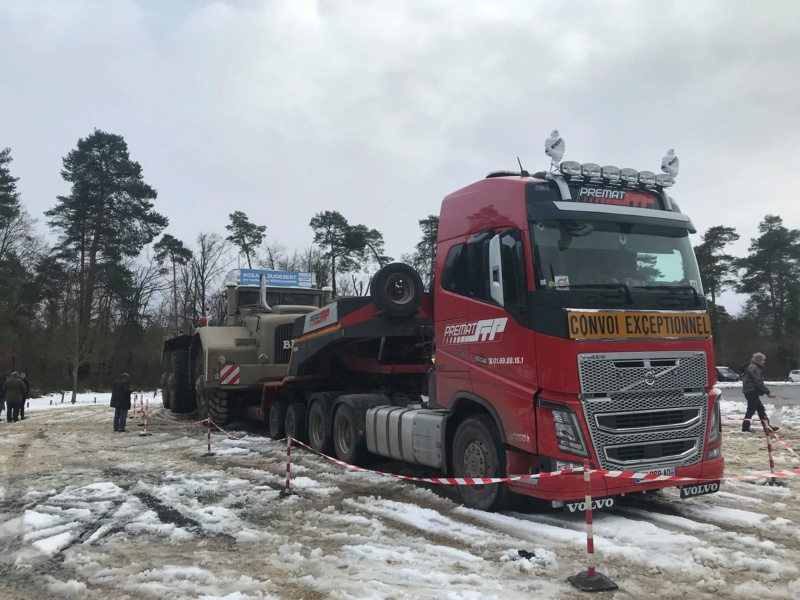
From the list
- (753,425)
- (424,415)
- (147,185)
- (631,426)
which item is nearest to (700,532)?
(631,426)

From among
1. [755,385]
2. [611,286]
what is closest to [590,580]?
[611,286]

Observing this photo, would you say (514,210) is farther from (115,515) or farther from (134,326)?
(134,326)

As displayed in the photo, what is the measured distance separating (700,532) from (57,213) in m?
44.5

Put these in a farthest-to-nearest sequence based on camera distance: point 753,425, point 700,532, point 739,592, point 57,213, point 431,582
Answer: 1. point 57,213
2. point 753,425
3. point 700,532
4. point 431,582
5. point 739,592

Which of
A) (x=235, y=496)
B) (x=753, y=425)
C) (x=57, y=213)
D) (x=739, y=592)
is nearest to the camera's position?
(x=739, y=592)

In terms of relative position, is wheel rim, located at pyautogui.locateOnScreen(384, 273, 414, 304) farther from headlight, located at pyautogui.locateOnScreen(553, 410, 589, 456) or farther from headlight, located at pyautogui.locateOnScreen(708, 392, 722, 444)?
headlight, located at pyautogui.locateOnScreen(708, 392, 722, 444)

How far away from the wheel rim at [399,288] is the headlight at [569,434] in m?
3.54

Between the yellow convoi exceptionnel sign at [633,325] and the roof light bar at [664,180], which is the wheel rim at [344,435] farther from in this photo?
the roof light bar at [664,180]

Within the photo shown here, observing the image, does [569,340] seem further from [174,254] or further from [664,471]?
[174,254]

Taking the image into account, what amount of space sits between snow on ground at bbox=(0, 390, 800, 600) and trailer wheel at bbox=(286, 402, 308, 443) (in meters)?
2.66

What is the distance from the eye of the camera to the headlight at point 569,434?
5.56m

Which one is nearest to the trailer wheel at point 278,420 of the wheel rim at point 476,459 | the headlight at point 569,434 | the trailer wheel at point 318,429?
the trailer wheel at point 318,429

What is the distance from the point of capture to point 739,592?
4.17 meters

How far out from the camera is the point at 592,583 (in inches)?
168
